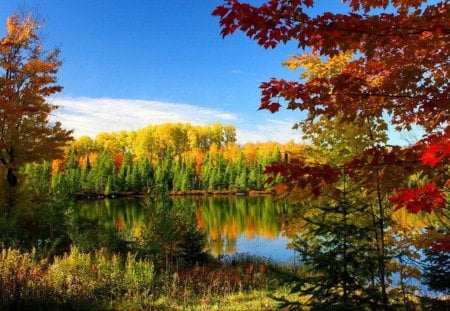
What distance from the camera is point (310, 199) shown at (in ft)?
23.3

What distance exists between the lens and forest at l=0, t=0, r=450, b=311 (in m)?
3.99

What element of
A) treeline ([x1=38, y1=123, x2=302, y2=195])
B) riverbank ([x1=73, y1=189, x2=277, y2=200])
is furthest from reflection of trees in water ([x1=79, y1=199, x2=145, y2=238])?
riverbank ([x1=73, y1=189, x2=277, y2=200])

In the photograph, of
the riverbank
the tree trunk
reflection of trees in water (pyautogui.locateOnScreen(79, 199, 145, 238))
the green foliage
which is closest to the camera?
the green foliage

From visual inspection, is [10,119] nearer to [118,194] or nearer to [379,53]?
[379,53]

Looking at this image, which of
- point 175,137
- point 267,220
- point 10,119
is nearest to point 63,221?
point 10,119

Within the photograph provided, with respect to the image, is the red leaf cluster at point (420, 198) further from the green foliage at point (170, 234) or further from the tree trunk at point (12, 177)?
Result: the tree trunk at point (12, 177)

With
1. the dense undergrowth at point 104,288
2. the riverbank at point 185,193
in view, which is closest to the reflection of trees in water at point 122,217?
the dense undergrowth at point 104,288

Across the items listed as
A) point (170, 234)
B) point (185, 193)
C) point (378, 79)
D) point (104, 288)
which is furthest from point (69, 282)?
point (185, 193)

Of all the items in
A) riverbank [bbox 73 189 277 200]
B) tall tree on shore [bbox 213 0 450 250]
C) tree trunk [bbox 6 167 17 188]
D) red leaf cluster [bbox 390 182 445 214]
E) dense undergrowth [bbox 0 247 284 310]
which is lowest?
riverbank [bbox 73 189 277 200]

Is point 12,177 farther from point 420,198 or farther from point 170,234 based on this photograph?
point 420,198

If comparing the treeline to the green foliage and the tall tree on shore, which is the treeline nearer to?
the green foliage

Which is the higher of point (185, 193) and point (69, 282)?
point (69, 282)

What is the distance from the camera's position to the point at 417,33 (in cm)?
386

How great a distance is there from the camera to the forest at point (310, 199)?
3992 millimetres
